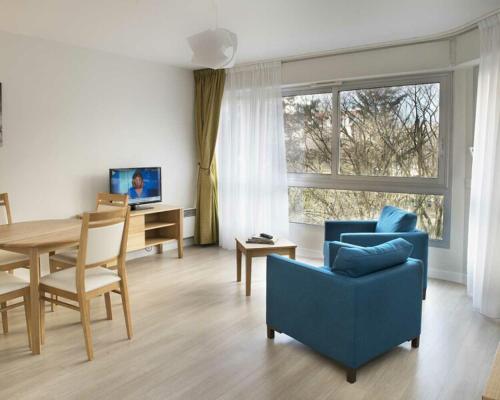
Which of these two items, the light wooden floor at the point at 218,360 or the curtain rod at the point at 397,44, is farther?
the curtain rod at the point at 397,44

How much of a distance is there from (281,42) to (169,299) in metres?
2.84

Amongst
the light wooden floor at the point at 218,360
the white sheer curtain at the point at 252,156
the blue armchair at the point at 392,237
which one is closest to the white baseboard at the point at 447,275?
the light wooden floor at the point at 218,360

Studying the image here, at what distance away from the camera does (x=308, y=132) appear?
5727mm

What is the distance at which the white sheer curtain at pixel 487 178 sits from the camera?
3686 millimetres

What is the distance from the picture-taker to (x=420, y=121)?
487 centimetres

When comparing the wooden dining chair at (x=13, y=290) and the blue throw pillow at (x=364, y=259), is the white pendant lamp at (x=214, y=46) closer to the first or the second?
the blue throw pillow at (x=364, y=259)

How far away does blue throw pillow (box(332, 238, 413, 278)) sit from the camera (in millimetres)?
2602

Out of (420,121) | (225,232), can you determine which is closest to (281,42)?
(420,121)

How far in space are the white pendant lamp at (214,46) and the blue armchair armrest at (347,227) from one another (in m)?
2.13

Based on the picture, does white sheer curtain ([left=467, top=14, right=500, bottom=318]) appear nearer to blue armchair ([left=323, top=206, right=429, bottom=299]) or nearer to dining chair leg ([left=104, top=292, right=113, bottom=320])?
blue armchair ([left=323, top=206, right=429, bottom=299])

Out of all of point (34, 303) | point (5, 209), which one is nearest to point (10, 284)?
point (34, 303)

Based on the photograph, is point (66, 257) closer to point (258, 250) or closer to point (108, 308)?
point (108, 308)

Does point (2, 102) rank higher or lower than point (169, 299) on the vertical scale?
higher

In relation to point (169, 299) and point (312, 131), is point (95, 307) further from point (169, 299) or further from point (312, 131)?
point (312, 131)
